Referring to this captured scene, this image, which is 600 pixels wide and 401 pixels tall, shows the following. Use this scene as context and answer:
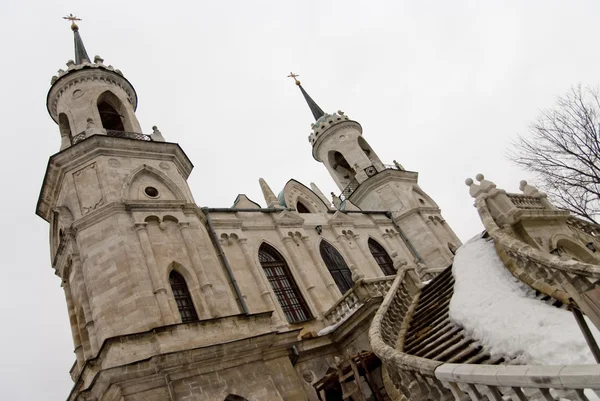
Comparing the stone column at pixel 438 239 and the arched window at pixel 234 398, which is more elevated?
the stone column at pixel 438 239

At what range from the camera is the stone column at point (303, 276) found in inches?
720

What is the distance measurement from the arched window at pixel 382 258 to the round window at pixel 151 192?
38.8 feet

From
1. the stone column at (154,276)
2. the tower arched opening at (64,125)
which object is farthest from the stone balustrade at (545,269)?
the tower arched opening at (64,125)

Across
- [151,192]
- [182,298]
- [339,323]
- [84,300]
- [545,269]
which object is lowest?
[545,269]

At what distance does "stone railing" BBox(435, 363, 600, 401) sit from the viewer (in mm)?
4238

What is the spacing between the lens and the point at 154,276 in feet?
45.7

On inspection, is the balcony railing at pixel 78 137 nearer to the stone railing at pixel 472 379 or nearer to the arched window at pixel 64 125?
the arched window at pixel 64 125

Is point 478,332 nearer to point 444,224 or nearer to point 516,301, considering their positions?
point 516,301

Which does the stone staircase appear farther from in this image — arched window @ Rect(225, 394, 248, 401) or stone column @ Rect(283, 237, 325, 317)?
stone column @ Rect(283, 237, 325, 317)

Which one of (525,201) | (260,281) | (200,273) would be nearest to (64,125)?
(200,273)

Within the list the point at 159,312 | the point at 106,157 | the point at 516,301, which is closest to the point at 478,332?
the point at 516,301

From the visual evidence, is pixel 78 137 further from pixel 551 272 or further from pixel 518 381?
pixel 518 381

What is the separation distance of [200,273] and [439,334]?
791 centimetres

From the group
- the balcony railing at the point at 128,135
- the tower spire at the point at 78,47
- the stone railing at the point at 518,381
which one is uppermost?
the tower spire at the point at 78,47
